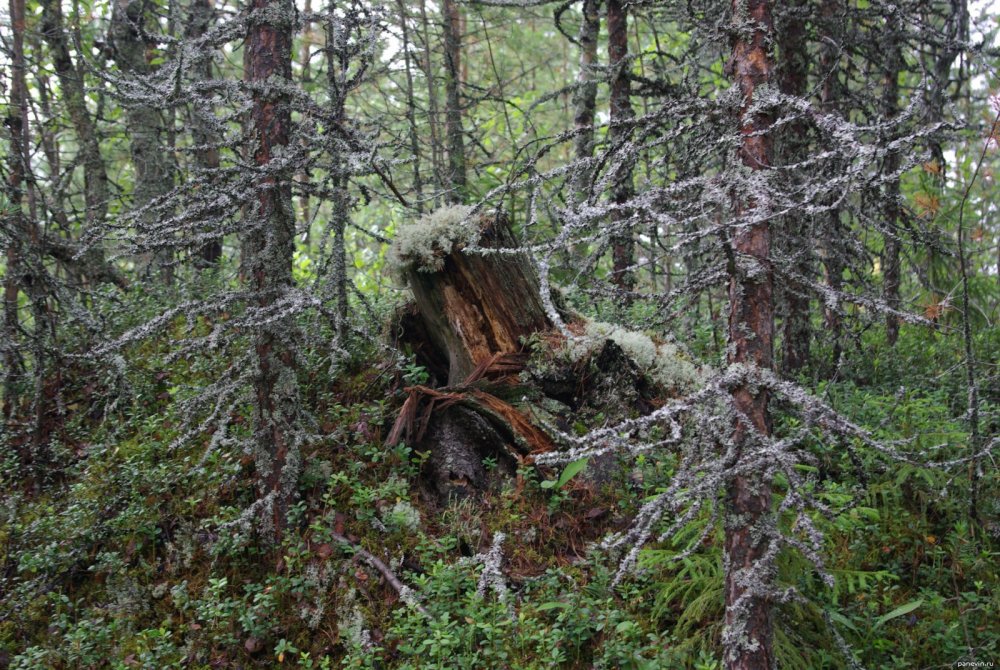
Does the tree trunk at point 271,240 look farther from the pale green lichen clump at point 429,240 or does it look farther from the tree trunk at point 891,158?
the tree trunk at point 891,158

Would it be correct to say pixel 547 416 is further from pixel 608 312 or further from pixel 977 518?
pixel 977 518

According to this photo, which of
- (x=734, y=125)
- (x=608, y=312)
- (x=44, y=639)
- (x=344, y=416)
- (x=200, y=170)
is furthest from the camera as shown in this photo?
(x=608, y=312)

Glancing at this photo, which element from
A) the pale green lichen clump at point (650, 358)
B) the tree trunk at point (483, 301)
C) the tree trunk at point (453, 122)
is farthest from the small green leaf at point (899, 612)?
the tree trunk at point (453, 122)

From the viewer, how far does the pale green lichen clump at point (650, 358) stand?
252 inches

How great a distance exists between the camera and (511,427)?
6262 mm

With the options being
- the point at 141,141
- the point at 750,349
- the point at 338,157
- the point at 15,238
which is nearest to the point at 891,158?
the point at 750,349

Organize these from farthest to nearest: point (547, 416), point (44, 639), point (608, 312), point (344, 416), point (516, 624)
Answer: point (608, 312) → point (344, 416) → point (547, 416) → point (44, 639) → point (516, 624)

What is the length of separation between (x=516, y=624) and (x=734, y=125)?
346cm

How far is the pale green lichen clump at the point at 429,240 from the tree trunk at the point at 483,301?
13 centimetres

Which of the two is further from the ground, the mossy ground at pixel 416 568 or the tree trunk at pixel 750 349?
the tree trunk at pixel 750 349

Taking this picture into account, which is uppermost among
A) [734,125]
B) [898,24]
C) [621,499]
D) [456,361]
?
[898,24]

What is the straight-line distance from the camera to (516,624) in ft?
15.6

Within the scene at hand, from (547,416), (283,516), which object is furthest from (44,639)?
(547,416)

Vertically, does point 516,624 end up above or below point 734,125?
below
